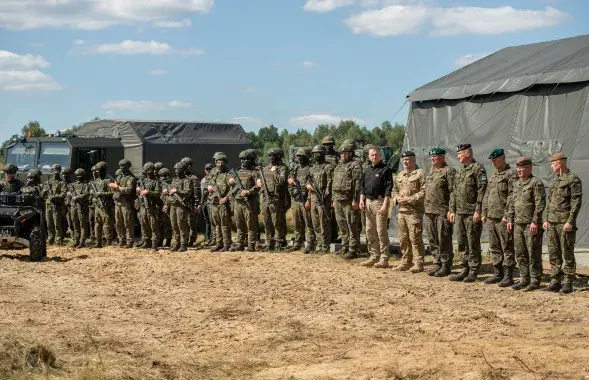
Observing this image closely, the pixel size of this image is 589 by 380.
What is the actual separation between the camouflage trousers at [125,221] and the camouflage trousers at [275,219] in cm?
292

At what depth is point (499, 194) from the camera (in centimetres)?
1024

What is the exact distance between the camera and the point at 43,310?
9344mm

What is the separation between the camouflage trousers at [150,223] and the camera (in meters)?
15.5

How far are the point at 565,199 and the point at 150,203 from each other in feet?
27.4

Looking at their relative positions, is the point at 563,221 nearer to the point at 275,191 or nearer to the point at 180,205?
the point at 275,191

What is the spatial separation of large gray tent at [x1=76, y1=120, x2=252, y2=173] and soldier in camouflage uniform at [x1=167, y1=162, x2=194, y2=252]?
123 inches

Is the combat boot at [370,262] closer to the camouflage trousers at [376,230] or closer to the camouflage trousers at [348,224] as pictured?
the camouflage trousers at [376,230]

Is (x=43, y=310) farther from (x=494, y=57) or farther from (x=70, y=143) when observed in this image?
(x=494, y=57)

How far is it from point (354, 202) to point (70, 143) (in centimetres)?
731

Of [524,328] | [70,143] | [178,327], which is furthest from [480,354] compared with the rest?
[70,143]

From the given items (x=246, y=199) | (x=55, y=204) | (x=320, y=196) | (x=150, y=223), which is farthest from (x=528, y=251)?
(x=55, y=204)

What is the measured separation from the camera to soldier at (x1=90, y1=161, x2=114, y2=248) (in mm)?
15969

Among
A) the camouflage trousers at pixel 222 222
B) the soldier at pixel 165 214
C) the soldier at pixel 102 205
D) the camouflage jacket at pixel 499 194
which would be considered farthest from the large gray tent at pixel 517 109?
the soldier at pixel 102 205

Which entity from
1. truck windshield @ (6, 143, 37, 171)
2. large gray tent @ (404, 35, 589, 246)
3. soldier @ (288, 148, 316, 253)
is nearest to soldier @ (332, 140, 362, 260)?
soldier @ (288, 148, 316, 253)
